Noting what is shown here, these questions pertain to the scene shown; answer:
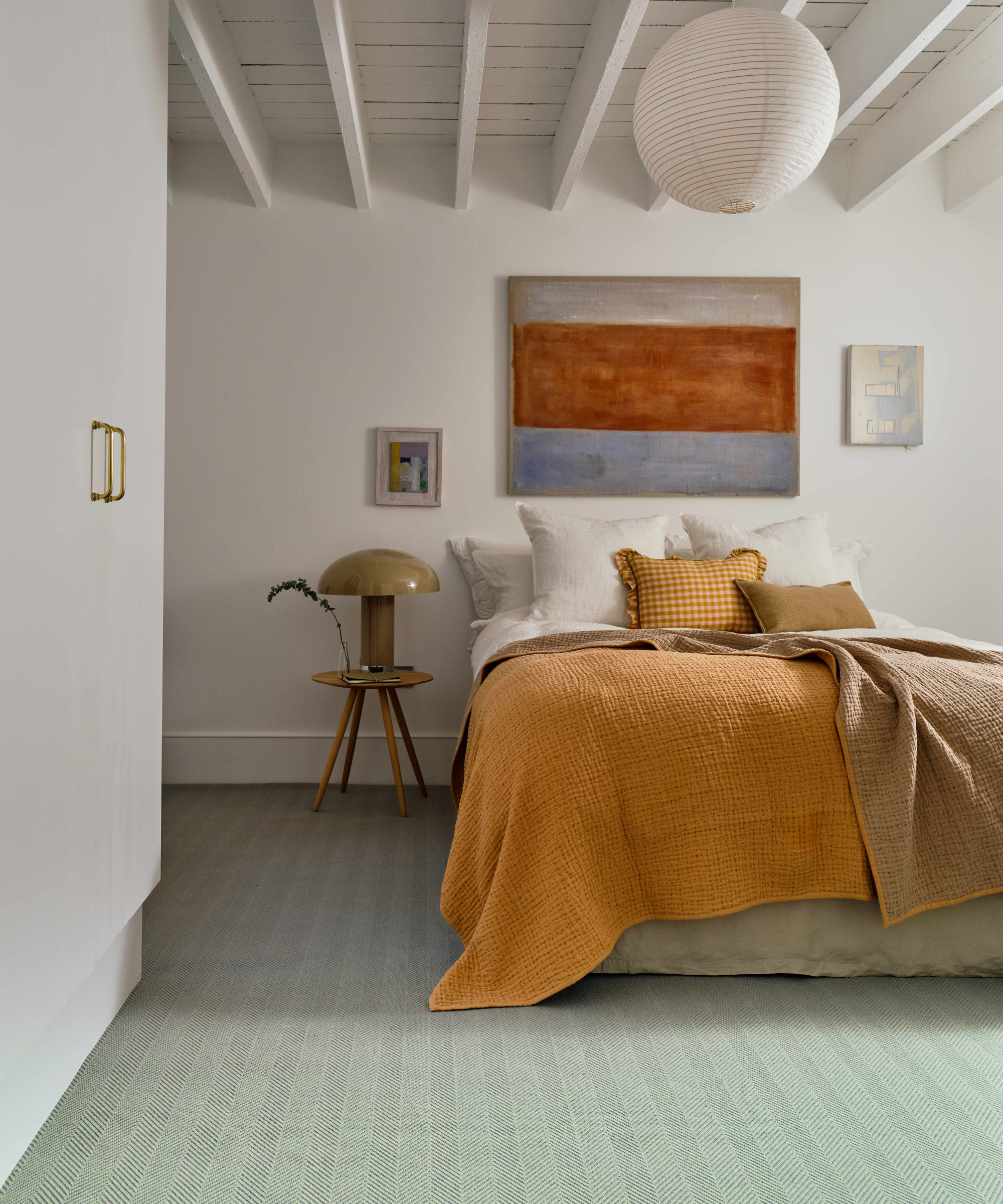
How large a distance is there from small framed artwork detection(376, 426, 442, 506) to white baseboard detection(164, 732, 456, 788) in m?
1.02

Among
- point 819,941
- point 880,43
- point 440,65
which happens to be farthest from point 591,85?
point 819,941

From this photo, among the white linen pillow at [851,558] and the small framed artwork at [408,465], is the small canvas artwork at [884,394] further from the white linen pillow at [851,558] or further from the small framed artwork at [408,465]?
the small framed artwork at [408,465]

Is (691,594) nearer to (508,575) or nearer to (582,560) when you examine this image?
(582,560)

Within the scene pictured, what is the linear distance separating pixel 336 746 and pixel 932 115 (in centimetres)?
317

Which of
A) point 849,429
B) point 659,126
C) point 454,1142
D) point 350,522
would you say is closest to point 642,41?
point 659,126

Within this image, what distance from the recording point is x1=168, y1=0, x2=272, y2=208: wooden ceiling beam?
250 cm

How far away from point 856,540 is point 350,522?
218 cm

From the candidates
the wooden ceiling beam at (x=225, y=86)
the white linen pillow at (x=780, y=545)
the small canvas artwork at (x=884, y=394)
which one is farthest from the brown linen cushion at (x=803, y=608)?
the wooden ceiling beam at (x=225, y=86)

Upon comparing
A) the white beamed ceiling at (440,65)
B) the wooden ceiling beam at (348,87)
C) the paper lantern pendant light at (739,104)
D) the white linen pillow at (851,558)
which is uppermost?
the white beamed ceiling at (440,65)

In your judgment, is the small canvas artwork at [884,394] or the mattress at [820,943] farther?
the small canvas artwork at [884,394]

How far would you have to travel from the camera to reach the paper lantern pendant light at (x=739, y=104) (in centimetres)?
203

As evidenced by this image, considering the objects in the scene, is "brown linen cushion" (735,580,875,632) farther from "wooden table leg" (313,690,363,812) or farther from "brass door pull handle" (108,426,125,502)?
"brass door pull handle" (108,426,125,502)

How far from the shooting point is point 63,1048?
4.79 feet

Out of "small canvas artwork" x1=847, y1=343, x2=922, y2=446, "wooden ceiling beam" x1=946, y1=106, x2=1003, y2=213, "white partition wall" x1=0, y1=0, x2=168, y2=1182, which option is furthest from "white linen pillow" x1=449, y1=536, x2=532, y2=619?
"wooden ceiling beam" x1=946, y1=106, x2=1003, y2=213
